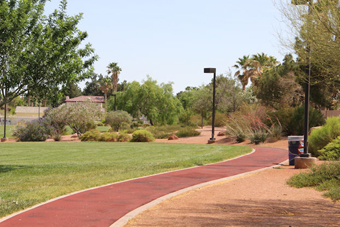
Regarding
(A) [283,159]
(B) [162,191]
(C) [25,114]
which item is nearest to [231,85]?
(A) [283,159]

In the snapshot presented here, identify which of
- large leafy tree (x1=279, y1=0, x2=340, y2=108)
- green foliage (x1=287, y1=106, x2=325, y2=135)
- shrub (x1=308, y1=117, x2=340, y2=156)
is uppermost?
large leafy tree (x1=279, y1=0, x2=340, y2=108)

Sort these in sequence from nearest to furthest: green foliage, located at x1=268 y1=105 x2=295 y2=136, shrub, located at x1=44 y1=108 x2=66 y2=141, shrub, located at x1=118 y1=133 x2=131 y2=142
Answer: green foliage, located at x1=268 y1=105 x2=295 y2=136, shrub, located at x1=118 y1=133 x2=131 y2=142, shrub, located at x1=44 y1=108 x2=66 y2=141

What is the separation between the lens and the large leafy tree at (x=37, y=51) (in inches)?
588

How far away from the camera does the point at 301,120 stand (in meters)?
28.3

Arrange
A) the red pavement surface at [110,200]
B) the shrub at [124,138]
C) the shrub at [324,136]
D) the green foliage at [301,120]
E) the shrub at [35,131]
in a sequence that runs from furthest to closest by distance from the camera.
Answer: the shrub at [35,131], the shrub at [124,138], the green foliage at [301,120], the shrub at [324,136], the red pavement surface at [110,200]

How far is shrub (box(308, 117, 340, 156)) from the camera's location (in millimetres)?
18766

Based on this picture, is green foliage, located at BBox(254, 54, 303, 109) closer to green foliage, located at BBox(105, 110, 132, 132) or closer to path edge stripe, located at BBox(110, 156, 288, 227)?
green foliage, located at BBox(105, 110, 132, 132)

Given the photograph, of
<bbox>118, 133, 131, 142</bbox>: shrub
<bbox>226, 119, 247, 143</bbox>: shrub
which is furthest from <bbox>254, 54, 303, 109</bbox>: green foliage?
<bbox>118, 133, 131, 142</bbox>: shrub

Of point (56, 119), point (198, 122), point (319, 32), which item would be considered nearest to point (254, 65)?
point (198, 122)

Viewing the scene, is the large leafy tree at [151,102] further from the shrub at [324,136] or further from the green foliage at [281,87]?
the shrub at [324,136]

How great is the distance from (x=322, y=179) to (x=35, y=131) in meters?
34.5

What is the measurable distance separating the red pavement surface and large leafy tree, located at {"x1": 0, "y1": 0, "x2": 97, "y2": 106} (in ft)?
19.3

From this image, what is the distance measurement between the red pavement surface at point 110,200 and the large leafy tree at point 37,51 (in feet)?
19.3

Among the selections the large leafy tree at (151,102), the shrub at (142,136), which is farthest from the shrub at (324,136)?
the large leafy tree at (151,102)
